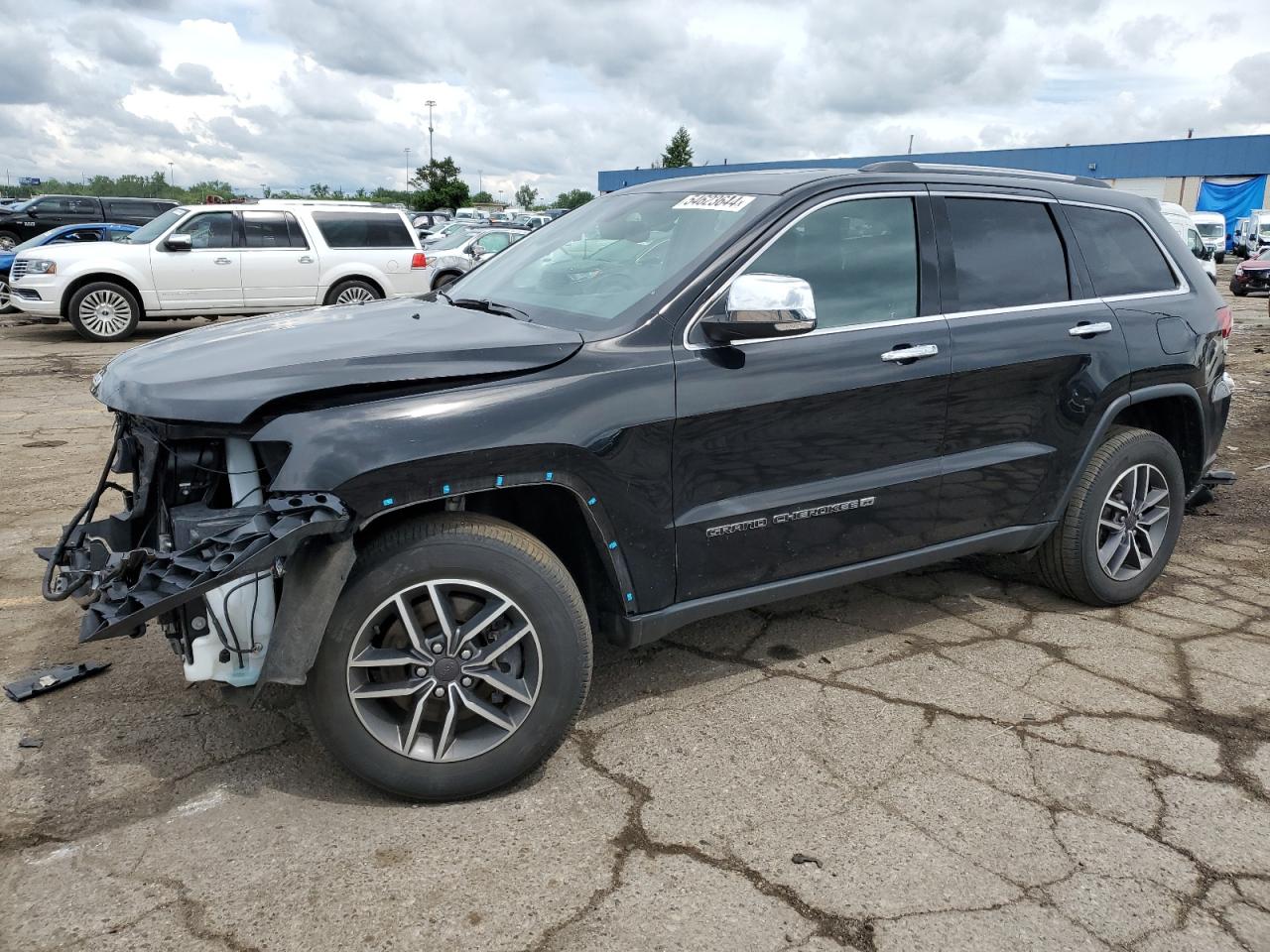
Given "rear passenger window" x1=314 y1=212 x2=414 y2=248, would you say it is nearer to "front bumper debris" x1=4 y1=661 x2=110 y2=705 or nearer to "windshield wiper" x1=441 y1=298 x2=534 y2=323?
"windshield wiper" x1=441 y1=298 x2=534 y2=323

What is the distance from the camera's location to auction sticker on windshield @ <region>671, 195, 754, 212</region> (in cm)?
356

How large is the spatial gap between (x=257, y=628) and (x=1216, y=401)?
14.0 ft

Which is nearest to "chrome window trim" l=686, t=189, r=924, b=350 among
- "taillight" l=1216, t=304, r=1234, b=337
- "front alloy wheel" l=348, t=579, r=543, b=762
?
"front alloy wheel" l=348, t=579, r=543, b=762

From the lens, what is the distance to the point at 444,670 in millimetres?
2871

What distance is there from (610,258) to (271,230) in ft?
36.8

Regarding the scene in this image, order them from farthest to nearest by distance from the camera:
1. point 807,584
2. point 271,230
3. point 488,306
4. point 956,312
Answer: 1. point 271,230
2. point 956,312
3. point 488,306
4. point 807,584

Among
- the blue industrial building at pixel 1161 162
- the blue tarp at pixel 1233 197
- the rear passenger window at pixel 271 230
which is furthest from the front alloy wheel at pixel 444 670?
the blue tarp at pixel 1233 197

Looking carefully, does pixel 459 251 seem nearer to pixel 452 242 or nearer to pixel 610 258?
pixel 452 242

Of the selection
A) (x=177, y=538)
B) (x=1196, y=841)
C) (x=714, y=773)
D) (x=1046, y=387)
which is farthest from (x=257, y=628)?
(x=1046, y=387)

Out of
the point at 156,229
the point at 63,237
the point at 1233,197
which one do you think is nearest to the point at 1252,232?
the point at 1233,197

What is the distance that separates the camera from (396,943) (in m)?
2.38

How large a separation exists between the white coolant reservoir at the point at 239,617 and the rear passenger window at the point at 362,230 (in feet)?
38.7

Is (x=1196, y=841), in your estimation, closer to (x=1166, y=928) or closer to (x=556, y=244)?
(x=1166, y=928)

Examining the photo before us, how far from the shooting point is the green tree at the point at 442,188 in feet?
214
